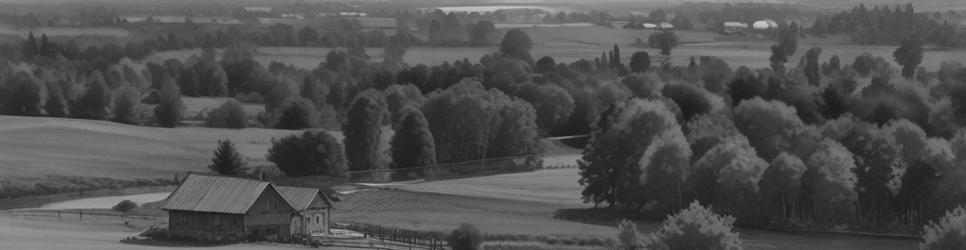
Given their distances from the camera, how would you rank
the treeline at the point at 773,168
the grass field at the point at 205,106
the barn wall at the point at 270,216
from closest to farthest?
1. the barn wall at the point at 270,216
2. the treeline at the point at 773,168
3. the grass field at the point at 205,106

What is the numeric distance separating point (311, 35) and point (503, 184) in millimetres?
78596

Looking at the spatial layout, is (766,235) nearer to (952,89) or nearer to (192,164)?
(192,164)

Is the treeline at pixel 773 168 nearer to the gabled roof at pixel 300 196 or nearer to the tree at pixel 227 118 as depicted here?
the gabled roof at pixel 300 196

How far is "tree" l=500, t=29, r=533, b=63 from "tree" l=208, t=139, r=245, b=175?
6785 cm

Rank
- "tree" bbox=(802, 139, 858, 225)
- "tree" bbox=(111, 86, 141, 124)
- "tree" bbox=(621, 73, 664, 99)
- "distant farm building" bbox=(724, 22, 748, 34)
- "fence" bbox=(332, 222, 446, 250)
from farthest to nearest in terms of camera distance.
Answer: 1. "distant farm building" bbox=(724, 22, 748, 34)
2. "tree" bbox=(621, 73, 664, 99)
3. "tree" bbox=(111, 86, 141, 124)
4. "tree" bbox=(802, 139, 858, 225)
5. "fence" bbox=(332, 222, 446, 250)

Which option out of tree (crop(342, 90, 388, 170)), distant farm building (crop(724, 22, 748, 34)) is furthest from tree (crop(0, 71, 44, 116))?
distant farm building (crop(724, 22, 748, 34))

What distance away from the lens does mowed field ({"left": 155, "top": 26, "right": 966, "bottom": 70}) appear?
469 ft

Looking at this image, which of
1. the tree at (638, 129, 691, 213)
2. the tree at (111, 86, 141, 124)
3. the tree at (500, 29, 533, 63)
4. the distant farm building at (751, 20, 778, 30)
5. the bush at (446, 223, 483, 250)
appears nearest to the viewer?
the bush at (446, 223, 483, 250)

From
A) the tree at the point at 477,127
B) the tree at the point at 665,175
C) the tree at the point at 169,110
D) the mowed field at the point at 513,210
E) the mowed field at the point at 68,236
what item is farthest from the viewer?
the tree at the point at 169,110

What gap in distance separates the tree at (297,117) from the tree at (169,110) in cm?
504

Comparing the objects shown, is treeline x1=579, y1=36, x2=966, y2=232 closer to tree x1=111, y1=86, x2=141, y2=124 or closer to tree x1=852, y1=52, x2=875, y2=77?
tree x1=111, y1=86, x2=141, y2=124

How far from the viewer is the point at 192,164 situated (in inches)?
3531

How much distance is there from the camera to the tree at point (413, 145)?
88750 millimetres

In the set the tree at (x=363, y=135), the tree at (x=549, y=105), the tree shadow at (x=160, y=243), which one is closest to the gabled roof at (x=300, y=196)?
the tree shadow at (x=160, y=243)
